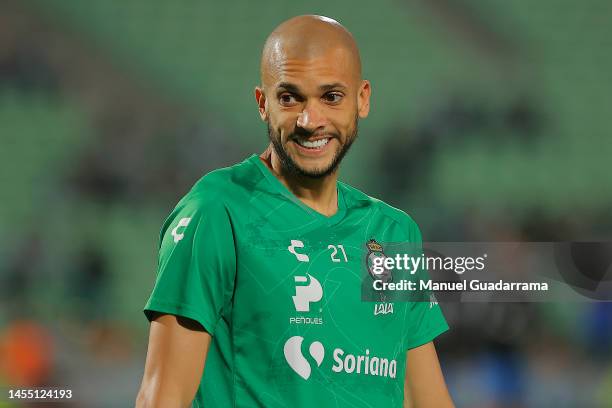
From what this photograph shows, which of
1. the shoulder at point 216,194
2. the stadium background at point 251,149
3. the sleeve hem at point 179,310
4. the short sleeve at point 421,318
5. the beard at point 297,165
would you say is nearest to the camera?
the sleeve hem at point 179,310

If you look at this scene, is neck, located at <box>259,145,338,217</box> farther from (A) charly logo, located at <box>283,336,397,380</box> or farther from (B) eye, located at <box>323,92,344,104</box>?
(A) charly logo, located at <box>283,336,397,380</box>

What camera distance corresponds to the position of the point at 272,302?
1449mm

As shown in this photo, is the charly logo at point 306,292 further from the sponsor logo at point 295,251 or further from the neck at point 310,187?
the neck at point 310,187

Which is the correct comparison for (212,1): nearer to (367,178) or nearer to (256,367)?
(367,178)

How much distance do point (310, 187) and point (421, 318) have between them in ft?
1.14

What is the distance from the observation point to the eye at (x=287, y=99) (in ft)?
5.01

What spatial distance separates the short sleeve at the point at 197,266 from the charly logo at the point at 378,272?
0.29 metres

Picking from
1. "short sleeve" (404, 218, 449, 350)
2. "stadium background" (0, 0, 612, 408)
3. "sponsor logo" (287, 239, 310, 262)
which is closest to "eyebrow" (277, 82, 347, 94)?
"sponsor logo" (287, 239, 310, 262)


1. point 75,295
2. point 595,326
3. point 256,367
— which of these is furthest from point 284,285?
point 595,326

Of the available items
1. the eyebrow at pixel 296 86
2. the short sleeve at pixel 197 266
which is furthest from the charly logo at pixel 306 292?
the eyebrow at pixel 296 86

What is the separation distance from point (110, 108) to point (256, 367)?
10.8 feet

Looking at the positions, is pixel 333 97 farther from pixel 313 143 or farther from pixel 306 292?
pixel 306 292

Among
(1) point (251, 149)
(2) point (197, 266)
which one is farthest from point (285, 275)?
(1) point (251, 149)

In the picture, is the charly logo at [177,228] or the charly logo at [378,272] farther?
the charly logo at [378,272]
